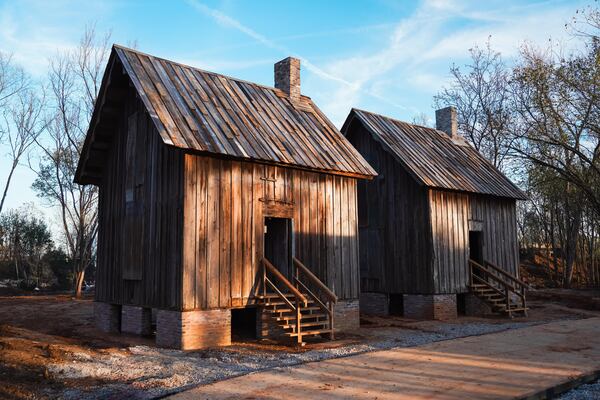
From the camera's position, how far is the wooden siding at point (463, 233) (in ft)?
61.4

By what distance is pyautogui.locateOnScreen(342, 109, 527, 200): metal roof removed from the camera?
1911 cm

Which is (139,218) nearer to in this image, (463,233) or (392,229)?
(392,229)

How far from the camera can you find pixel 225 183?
13172 mm

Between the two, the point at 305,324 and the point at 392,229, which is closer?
the point at 305,324

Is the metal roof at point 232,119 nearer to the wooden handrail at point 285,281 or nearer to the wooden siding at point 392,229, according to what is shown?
the wooden handrail at point 285,281

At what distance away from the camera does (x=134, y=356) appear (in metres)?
11.1

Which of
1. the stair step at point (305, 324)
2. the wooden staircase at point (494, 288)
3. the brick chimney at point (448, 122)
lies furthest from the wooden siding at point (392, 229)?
the stair step at point (305, 324)

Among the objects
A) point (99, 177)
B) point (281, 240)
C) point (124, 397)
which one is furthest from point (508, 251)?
point (124, 397)

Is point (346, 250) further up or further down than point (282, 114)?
further down

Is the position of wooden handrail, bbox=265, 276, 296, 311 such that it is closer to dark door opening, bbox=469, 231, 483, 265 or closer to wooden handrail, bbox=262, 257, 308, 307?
wooden handrail, bbox=262, 257, 308, 307

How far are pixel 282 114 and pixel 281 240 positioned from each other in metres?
4.11

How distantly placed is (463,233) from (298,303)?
9.64 m

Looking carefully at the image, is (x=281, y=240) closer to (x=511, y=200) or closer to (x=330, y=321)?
(x=330, y=321)

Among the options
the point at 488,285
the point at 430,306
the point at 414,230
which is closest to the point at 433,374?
the point at 430,306
